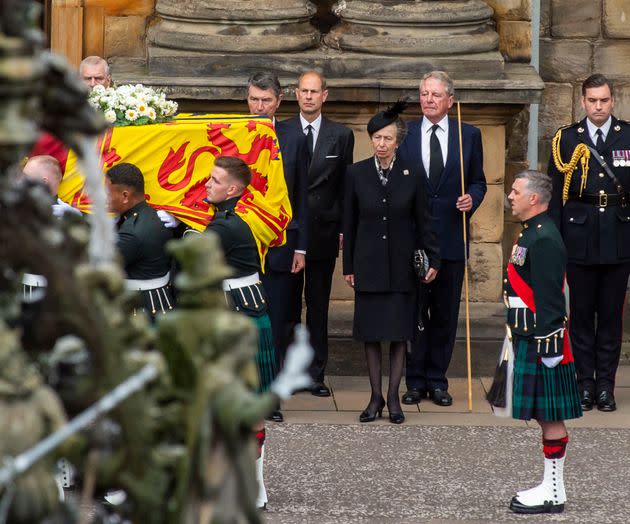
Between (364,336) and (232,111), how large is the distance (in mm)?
1925

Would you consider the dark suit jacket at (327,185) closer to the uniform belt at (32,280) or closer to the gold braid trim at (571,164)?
the gold braid trim at (571,164)

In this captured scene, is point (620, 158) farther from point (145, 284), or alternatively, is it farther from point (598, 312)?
point (145, 284)

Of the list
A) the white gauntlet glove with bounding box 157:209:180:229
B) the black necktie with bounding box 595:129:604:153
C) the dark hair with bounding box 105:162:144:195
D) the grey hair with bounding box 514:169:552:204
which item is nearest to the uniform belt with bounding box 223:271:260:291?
the dark hair with bounding box 105:162:144:195

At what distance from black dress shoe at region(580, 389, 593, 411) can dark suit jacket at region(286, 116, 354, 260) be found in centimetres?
160

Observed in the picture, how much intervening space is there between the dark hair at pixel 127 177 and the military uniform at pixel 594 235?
2854 mm

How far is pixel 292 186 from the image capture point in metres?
8.23

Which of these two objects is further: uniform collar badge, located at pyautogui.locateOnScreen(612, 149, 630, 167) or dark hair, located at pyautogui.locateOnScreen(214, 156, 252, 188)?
uniform collar badge, located at pyautogui.locateOnScreen(612, 149, 630, 167)

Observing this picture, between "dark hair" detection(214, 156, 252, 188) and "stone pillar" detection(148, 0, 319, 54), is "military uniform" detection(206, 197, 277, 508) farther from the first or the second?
"stone pillar" detection(148, 0, 319, 54)

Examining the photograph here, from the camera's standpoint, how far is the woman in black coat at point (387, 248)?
7.93 m

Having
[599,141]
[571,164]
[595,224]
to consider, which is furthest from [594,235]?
[599,141]

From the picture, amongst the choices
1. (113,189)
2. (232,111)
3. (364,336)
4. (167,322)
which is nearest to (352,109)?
(232,111)

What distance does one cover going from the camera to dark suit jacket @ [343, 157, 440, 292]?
26.1ft

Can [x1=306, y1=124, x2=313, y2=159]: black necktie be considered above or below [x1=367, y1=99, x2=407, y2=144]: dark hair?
below

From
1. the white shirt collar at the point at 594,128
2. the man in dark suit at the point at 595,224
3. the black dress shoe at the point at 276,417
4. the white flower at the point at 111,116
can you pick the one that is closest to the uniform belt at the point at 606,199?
the man in dark suit at the point at 595,224
